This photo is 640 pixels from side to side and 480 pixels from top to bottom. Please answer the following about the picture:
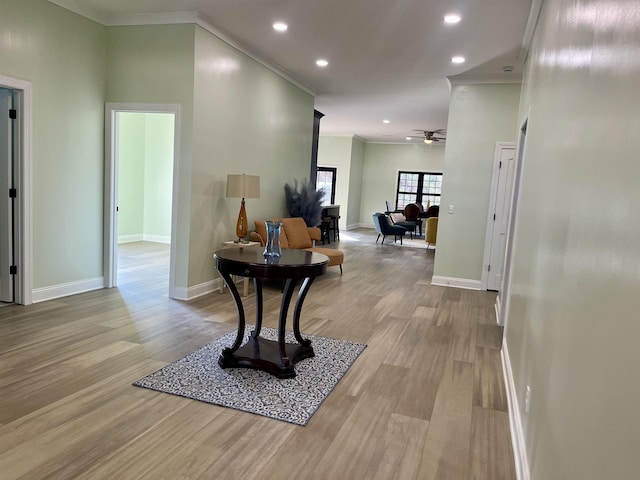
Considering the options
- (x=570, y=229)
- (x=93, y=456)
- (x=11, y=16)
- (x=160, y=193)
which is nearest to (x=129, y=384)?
(x=93, y=456)

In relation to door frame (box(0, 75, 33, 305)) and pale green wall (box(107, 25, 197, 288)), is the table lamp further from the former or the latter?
door frame (box(0, 75, 33, 305))

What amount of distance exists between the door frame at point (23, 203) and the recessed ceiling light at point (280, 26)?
241 cm

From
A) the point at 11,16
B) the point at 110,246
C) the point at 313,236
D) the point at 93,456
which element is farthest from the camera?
the point at 313,236

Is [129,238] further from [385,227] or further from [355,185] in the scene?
[355,185]

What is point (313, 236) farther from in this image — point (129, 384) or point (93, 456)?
point (93, 456)

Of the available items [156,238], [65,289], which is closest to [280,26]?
[65,289]

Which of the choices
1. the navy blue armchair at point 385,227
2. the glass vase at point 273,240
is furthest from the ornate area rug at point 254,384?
the navy blue armchair at point 385,227

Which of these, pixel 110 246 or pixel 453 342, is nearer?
pixel 453 342

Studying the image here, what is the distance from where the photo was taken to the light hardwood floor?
6.98ft

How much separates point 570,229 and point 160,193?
8.56 meters

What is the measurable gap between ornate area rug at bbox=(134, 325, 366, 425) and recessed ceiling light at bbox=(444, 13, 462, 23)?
10.3ft

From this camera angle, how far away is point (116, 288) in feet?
17.4

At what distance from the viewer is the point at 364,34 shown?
4.81m

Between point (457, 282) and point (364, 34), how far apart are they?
359 cm
